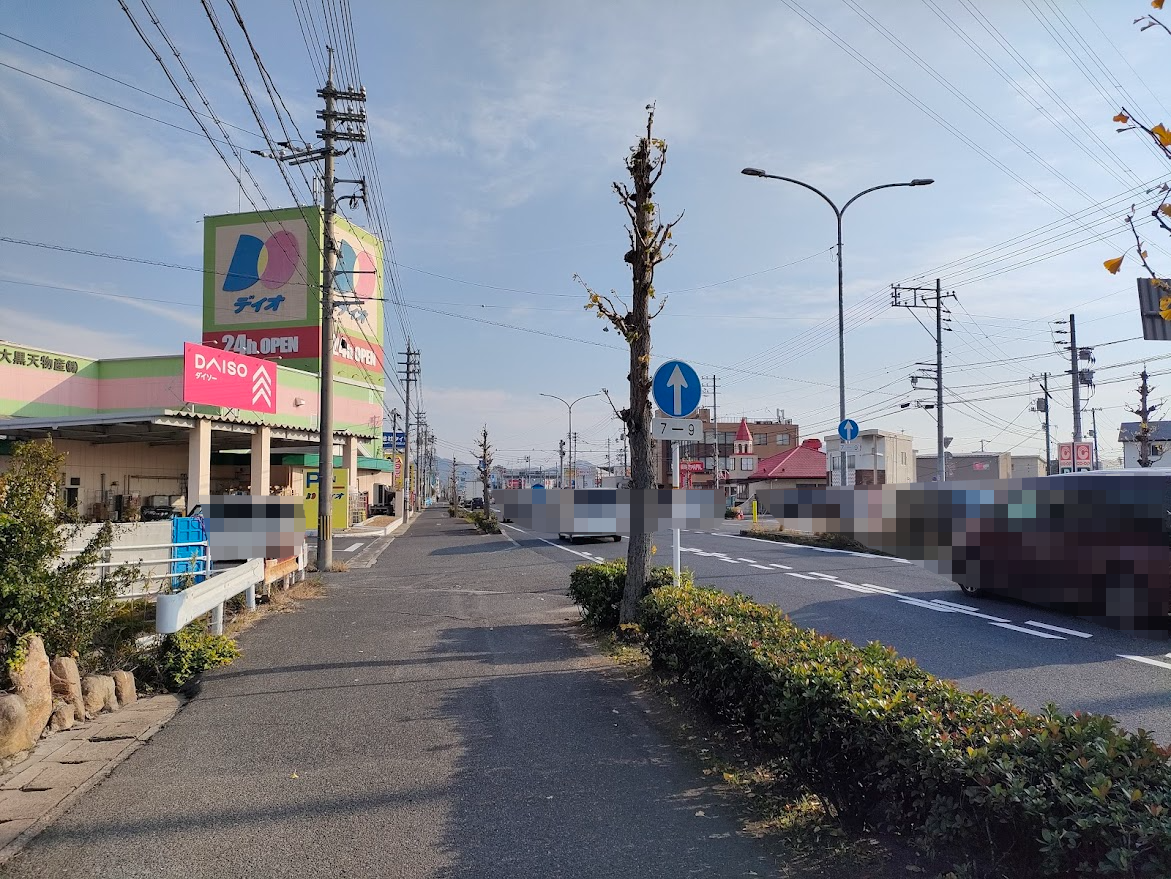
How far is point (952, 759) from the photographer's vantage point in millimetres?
2846

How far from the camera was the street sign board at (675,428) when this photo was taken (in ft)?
25.3

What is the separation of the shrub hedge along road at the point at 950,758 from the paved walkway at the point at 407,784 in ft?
1.63

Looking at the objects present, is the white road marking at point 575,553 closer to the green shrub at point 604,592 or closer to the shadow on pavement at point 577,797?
the green shrub at point 604,592

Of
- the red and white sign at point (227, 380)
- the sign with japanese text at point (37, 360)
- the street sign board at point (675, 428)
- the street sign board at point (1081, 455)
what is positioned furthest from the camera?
the street sign board at point (1081, 455)

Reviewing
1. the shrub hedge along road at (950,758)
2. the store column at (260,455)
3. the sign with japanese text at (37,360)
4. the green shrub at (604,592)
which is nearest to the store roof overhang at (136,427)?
the store column at (260,455)

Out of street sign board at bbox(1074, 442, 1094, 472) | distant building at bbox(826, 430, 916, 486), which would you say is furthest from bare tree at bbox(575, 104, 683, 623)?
distant building at bbox(826, 430, 916, 486)

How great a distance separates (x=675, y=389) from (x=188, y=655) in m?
5.06

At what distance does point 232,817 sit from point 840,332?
21891mm

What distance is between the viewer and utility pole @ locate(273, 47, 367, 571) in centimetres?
1655

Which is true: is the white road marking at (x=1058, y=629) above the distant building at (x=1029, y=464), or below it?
below

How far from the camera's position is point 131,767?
4801mm

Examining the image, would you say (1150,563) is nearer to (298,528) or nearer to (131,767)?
(131,767)

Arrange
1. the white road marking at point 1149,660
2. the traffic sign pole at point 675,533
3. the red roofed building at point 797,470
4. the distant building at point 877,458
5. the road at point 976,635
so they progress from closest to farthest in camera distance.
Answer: the road at point 976,635 < the white road marking at point 1149,660 < the traffic sign pole at point 675,533 < the distant building at point 877,458 < the red roofed building at point 797,470

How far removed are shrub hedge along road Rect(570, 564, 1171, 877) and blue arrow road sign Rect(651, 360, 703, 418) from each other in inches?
127
